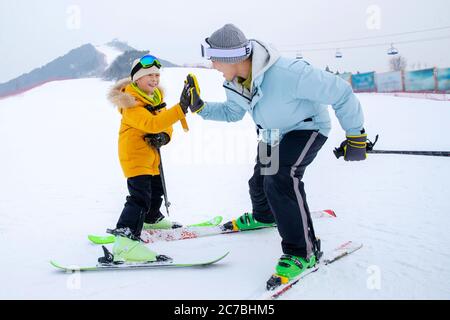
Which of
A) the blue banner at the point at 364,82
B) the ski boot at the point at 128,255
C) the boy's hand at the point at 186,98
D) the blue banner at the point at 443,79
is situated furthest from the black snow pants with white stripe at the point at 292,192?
the blue banner at the point at 364,82

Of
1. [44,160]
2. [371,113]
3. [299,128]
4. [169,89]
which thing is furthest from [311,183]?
[169,89]

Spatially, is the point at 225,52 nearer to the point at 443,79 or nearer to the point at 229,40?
the point at 229,40

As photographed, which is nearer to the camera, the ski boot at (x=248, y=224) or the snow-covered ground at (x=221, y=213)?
the snow-covered ground at (x=221, y=213)

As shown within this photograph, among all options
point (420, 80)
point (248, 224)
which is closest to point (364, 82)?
point (420, 80)

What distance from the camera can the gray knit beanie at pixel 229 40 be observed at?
259 cm

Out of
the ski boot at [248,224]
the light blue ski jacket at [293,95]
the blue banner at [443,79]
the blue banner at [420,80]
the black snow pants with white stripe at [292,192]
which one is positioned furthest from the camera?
the blue banner at [420,80]

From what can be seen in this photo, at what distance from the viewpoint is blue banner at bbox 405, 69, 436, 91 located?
2358 centimetres

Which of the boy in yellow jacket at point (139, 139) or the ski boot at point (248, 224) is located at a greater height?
the boy in yellow jacket at point (139, 139)

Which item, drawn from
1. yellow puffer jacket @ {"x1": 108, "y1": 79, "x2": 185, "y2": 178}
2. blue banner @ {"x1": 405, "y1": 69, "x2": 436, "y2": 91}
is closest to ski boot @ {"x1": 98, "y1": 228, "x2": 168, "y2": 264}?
yellow puffer jacket @ {"x1": 108, "y1": 79, "x2": 185, "y2": 178}

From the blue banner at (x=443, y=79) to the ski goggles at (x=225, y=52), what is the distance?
78.2ft

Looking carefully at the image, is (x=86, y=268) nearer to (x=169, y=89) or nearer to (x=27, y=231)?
(x=27, y=231)

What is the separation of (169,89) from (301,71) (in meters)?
16.8

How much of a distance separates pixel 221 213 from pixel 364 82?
86.3ft

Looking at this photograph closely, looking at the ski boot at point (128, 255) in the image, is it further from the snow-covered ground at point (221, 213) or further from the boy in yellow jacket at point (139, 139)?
the snow-covered ground at point (221, 213)
